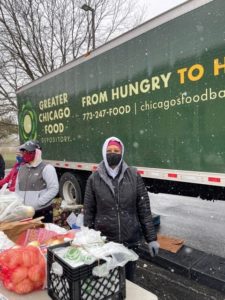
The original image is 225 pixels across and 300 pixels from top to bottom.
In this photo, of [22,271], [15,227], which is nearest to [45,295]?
[22,271]

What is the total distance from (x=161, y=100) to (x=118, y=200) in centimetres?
238

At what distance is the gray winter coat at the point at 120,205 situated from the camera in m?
2.82

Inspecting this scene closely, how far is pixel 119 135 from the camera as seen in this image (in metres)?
5.77

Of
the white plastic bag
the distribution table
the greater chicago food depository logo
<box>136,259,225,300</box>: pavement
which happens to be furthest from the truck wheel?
the distribution table

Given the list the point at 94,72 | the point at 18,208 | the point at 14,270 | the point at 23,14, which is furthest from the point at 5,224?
the point at 23,14

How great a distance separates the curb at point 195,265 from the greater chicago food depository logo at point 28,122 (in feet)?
18.3

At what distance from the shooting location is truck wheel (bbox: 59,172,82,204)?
303 inches

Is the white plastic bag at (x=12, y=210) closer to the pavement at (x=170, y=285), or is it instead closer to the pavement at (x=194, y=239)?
the pavement at (x=170, y=285)

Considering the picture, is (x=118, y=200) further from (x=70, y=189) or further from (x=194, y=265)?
(x=70, y=189)

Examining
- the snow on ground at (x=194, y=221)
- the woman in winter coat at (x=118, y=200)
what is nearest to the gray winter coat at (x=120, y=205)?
the woman in winter coat at (x=118, y=200)

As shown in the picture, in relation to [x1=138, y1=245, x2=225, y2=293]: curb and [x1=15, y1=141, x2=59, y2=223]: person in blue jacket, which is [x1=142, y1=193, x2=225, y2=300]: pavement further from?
[x1=15, y1=141, x2=59, y2=223]: person in blue jacket

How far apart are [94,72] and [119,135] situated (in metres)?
1.56

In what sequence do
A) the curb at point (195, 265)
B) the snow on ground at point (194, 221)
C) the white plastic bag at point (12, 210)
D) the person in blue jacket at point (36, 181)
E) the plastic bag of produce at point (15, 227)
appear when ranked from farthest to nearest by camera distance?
the snow on ground at point (194, 221), the curb at point (195, 265), the person in blue jacket at point (36, 181), the white plastic bag at point (12, 210), the plastic bag of produce at point (15, 227)

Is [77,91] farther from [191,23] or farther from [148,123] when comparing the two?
[191,23]
